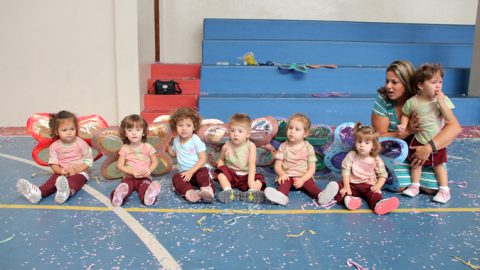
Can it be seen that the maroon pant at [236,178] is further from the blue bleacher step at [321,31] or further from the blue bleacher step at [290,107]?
the blue bleacher step at [321,31]

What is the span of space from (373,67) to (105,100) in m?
3.62

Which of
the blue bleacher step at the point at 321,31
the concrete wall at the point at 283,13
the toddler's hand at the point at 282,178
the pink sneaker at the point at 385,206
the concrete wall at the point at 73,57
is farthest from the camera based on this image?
the concrete wall at the point at 283,13

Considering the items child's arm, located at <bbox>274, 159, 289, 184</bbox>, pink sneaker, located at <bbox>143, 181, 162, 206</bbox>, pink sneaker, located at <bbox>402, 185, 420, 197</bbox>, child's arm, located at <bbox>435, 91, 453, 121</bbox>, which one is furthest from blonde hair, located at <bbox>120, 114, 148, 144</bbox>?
child's arm, located at <bbox>435, 91, 453, 121</bbox>

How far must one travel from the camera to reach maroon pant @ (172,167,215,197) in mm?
3023

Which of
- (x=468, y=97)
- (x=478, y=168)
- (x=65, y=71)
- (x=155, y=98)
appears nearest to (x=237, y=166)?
(x=478, y=168)

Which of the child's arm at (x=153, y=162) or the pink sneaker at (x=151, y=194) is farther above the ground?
the child's arm at (x=153, y=162)

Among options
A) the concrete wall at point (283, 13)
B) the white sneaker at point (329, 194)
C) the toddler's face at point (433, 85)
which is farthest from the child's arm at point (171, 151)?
the concrete wall at point (283, 13)

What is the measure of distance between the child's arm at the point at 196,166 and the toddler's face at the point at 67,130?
849 mm

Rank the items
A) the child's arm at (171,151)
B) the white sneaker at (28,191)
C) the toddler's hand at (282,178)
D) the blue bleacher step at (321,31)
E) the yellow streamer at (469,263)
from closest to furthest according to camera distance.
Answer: the yellow streamer at (469,263)
the white sneaker at (28,191)
the toddler's hand at (282,178)
the child's arm at (171,151)
the blue bleacher step at (321,31)

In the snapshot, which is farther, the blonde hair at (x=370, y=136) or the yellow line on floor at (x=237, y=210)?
the blonde hair at (x=370, y=136)

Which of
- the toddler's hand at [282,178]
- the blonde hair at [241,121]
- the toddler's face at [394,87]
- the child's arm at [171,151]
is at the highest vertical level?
the toddler's face at [394,87]

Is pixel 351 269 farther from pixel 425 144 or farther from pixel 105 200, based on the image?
pixel 105 200

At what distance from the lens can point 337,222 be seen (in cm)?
260

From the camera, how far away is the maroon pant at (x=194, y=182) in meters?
3.02
